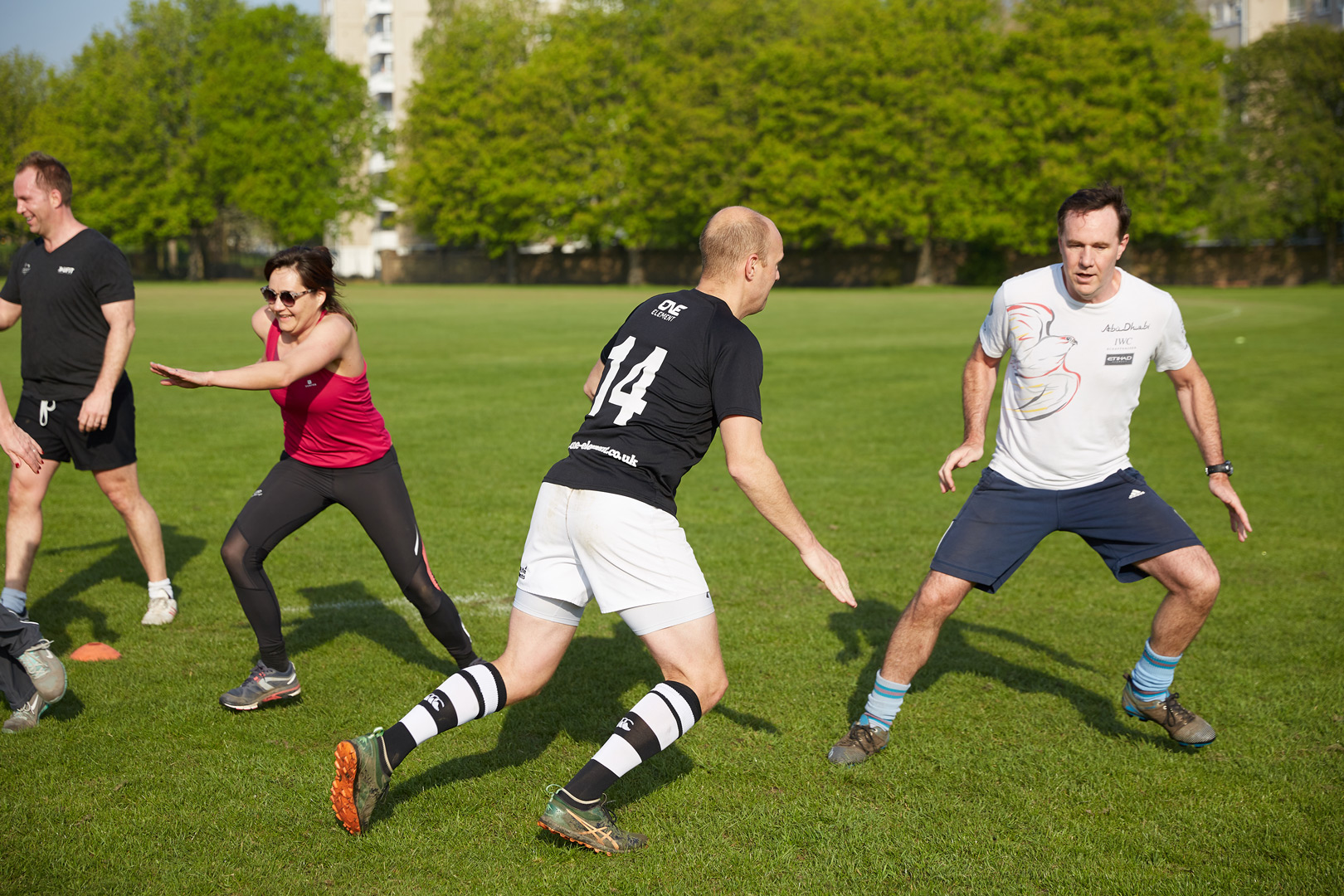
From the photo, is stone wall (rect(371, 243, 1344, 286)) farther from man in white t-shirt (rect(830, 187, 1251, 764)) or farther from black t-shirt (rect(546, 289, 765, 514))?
black t-shirt (rect(546, 289, 765, 514))

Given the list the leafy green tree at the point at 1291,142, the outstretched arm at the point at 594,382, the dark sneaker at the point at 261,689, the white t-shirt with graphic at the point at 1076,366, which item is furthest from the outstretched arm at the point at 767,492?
the leafy green tree at the point at 1291,142

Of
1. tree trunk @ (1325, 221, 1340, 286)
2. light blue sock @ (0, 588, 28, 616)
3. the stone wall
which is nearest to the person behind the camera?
light blue sock @ (0, 588, 28, 616)

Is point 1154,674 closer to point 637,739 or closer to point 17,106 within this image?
point 637,739

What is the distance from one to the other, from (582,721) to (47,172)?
4025mm

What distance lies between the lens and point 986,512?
464 centimetres

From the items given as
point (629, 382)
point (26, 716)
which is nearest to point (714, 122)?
point (26, 716)

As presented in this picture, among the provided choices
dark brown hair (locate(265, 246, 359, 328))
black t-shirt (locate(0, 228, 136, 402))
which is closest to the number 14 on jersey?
dark brown hair (locate(265, 246, 359, 328))

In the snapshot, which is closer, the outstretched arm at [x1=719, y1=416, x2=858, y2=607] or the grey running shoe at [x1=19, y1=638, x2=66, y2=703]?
the outstretched arm at [x1=719, y1=416, x2=858, y2=607]

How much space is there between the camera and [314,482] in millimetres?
4961

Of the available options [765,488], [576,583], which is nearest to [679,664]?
[576,583]

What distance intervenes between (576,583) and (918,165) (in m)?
61.8

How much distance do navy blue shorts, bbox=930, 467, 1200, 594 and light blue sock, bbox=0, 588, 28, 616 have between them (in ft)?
15.9

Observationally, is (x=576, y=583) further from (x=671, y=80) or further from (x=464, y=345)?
(x=671, y=80)

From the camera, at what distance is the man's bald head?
146 inches
